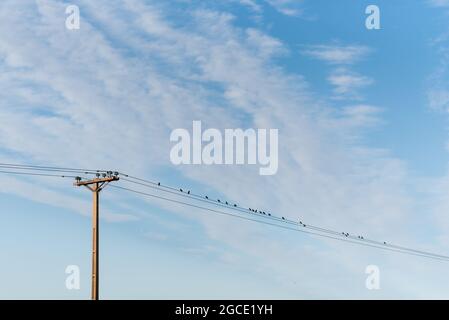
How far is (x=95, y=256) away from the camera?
4500cm
